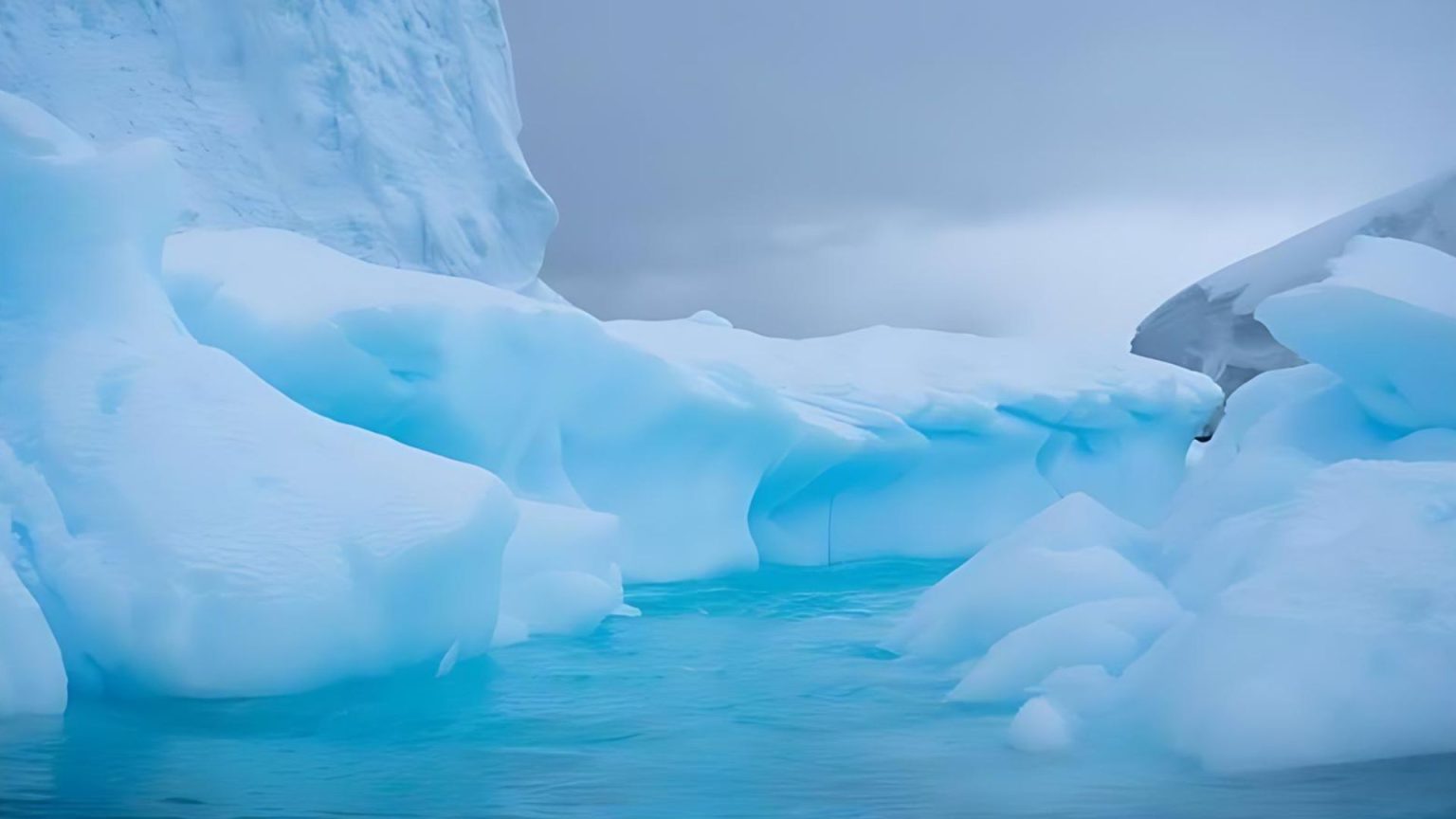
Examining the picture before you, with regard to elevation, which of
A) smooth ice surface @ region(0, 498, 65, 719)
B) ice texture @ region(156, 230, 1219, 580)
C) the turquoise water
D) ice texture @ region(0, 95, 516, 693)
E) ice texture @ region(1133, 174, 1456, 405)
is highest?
ice texture @ region(1133, 174, 1456, 405)

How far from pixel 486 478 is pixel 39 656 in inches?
66.3

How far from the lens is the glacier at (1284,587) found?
11.9 ft

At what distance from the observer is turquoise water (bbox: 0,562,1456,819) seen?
3199mm

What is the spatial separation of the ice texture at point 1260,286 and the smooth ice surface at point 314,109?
10834 millimetres

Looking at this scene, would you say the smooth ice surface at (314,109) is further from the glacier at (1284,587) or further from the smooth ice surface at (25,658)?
the glacier at (1284,587)

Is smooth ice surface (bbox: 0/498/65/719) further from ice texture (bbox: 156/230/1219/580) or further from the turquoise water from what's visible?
ice texture (bbox: 156/230/1219/580)

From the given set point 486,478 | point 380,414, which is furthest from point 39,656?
point 380,414

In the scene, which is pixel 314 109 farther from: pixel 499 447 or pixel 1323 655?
pixel 1323 655

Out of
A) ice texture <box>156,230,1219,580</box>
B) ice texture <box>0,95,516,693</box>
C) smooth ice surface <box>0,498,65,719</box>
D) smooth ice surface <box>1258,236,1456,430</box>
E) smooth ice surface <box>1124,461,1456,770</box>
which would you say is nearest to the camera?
smooth ice surface <box>1124,461,1456,770</box>

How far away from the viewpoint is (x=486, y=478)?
16.9 feet

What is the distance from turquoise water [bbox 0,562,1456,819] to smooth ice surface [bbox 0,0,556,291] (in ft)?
22.0

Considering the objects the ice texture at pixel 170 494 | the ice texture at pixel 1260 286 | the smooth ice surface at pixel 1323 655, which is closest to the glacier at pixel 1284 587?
the smooth ice surface at pixel 1323 655

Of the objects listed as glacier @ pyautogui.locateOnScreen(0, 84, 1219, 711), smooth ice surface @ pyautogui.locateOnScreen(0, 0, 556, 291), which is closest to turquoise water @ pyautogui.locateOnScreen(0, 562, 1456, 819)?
glacier @ pyautogui.locateOnScreen(0, 84, 1219, 711)

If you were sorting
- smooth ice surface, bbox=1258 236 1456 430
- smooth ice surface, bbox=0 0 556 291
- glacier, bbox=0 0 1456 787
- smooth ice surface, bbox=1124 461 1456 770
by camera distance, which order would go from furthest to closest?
smooth ice surface, bbox=0 0 556 291, smooth ice surface, bbox=1258 236 1456 430, glacier, bbox=0 0 1456 787, smooth ice surface, bbox=1124 461 1456 770
